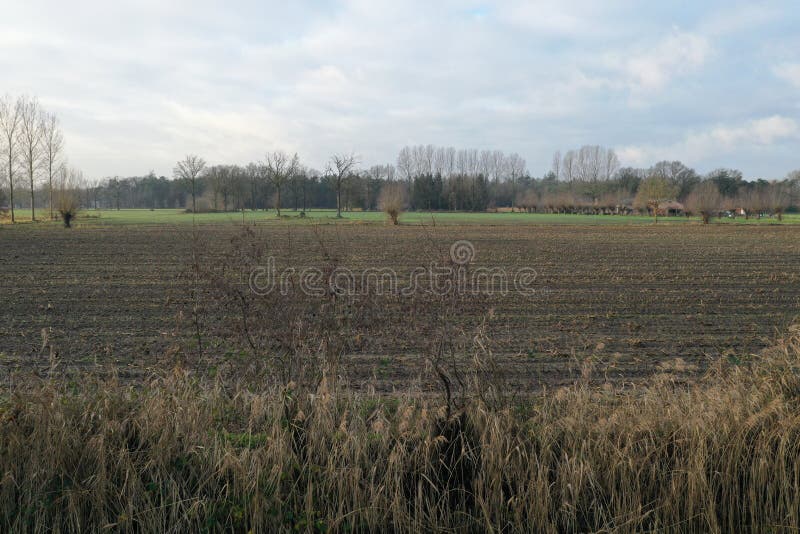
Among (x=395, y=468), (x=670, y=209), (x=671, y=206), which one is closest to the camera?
(x=395, y=468)

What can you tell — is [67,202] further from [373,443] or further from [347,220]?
[373,443]

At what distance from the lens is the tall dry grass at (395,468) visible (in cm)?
377

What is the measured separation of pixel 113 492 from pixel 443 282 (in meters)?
3.44

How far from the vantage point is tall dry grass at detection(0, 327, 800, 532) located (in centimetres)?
377

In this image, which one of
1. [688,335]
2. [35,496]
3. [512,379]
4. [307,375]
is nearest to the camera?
[35,496]

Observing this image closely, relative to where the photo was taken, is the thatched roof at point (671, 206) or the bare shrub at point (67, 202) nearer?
the bare shrub at point (67, 202)

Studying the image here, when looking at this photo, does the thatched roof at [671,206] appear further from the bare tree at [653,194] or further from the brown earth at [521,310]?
the brown earth at [521,310]

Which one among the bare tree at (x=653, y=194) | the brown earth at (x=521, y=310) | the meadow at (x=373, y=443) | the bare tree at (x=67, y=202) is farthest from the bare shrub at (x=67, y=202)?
the bare tree at (x=653, y=194)

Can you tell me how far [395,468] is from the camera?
4004 mm

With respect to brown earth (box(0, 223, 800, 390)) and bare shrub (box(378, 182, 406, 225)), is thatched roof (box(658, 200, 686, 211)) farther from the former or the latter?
brown earth (box(0, 223, 800, 390))

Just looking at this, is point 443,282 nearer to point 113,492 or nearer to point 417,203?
point 113,492

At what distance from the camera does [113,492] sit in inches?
152

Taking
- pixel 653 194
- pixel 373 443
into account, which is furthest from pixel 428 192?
pixel 373 443

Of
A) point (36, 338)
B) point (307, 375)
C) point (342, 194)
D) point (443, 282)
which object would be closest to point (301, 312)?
point (307, 375)
